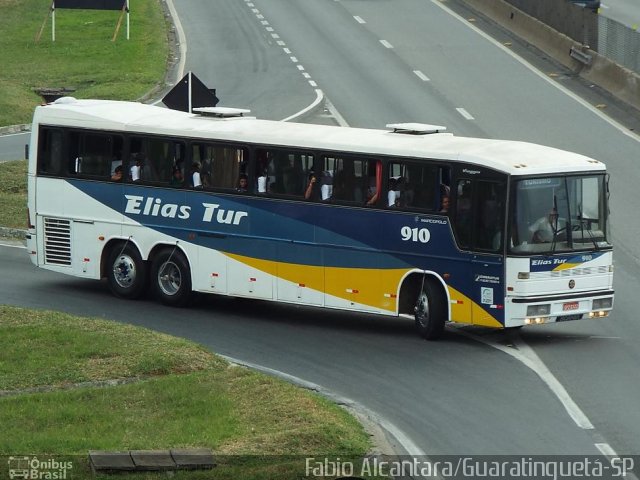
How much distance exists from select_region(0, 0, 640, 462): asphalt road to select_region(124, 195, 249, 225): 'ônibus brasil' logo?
4.97ft

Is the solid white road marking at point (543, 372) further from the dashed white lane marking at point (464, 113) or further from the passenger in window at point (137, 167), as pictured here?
the dashed white lane marking at point (464, 113)

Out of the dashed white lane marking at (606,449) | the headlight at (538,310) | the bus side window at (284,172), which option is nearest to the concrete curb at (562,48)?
the bus side window at (284,172)

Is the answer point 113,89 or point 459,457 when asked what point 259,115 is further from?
point 459,457

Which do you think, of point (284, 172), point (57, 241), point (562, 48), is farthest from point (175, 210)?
point (562, 48)

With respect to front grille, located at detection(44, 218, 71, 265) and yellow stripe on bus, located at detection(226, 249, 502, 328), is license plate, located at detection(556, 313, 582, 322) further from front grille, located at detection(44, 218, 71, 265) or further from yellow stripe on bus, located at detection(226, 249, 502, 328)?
front grille, located at detection(44, 218, 71, 265)

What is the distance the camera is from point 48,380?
17688mm

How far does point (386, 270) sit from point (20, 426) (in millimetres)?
7735

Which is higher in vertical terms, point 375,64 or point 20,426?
point 375,64

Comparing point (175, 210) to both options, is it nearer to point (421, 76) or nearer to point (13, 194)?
point (13, 194)

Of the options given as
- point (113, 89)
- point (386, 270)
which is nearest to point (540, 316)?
point (386, 270)

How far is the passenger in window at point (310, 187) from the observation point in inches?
886

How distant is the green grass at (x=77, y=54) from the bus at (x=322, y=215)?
1925 centimetres

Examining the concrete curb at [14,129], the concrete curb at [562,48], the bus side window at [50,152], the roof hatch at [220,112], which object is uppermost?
the concrete curb at [562,48]

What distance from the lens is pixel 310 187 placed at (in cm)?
2253
